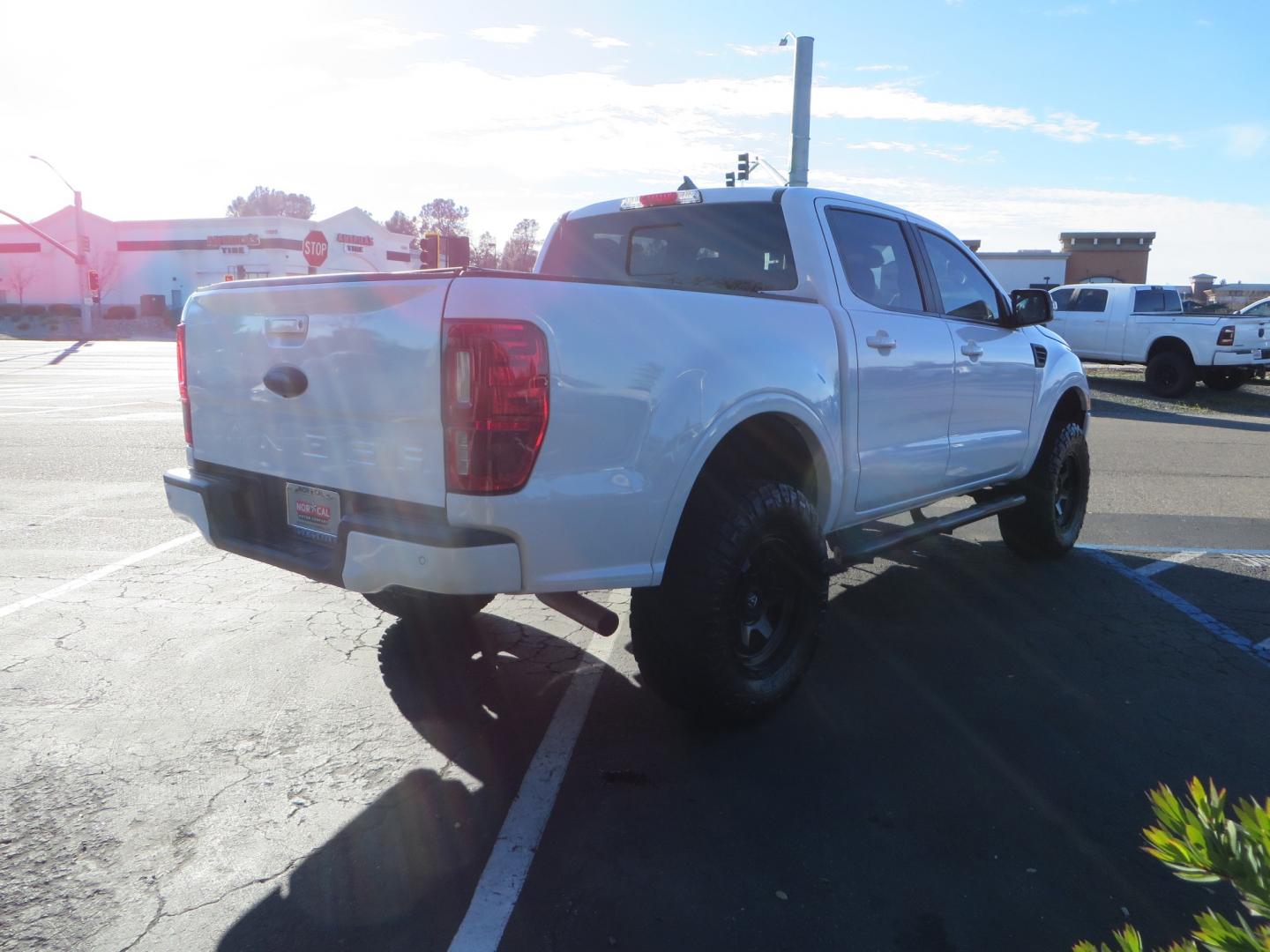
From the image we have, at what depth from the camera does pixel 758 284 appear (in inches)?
179

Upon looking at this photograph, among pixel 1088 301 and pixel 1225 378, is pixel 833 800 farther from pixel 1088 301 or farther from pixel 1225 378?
pixel 1088 301

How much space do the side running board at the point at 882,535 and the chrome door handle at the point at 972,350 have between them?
2.76 feet

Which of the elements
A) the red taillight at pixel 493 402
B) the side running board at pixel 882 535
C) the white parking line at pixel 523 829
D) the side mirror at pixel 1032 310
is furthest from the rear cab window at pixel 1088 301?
the red taillight at pixel 493 402

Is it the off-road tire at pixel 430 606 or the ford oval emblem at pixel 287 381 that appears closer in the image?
the ford oval emblem at pixel 287 381

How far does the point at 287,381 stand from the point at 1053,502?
15.8ft

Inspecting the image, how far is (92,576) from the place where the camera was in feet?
18.9

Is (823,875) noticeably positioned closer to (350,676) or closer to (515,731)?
(515,731)

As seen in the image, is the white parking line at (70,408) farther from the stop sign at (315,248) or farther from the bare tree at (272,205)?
the bare tree at (272,205)

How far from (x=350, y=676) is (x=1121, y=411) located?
1488cm

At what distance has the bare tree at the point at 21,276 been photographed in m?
60.8

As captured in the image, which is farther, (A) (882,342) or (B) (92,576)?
(B) (92,576)

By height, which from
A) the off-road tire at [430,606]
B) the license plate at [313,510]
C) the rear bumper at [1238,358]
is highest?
the license plate at [313,510]

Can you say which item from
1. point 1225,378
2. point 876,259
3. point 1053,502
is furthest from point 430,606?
point 1225,378

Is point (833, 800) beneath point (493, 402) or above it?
beneath
